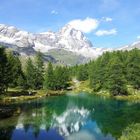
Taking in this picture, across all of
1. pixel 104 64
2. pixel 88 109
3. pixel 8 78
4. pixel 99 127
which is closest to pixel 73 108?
pixel 88 109

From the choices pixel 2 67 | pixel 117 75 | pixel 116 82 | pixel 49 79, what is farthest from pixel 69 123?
pixel 49 79

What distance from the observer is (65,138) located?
58844 millimetres

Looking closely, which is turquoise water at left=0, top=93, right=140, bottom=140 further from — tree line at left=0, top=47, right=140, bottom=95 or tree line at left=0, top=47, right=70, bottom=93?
tree line at left=0, top=47, right=140, bottom=95

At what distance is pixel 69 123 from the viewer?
245 ft

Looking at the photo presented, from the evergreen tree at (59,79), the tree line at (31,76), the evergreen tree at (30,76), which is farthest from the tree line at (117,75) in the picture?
the evergreen tree at (30,76)

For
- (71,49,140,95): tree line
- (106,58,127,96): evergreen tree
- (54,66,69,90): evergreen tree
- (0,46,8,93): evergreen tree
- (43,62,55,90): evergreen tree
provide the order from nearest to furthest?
(0,46,8,93): evergreen tree → (106,58,127,96): evergreen tree → (71,49,140,95): tree line → (43,62,55,90): evergreen tree → (54,66,69,90): evergreen tree

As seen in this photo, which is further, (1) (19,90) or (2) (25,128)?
(1) (19,90)

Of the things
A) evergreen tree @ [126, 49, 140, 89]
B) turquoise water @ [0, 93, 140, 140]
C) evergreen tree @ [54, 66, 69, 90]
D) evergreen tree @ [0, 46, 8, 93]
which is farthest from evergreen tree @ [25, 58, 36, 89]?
turquoise water @ [0, 93, 140, 140]

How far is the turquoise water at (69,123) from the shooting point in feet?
197

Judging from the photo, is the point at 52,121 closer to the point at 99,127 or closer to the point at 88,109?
the point at 99,127

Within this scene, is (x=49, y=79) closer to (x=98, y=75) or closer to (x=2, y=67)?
(x=98, y=75)

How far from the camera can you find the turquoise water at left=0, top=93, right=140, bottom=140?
60031mm

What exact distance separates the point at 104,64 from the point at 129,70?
20.7 metres

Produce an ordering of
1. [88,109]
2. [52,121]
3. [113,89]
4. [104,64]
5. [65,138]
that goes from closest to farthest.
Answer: [65,138], [52,121], [88,109], [113,89], [104,64]
